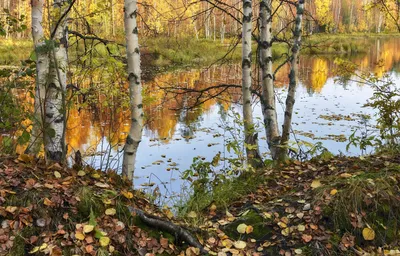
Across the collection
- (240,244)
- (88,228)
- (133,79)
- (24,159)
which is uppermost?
(133,79)

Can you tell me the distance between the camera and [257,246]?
297cm

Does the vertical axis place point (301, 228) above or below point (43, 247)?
below

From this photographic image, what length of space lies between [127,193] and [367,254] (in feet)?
6.35

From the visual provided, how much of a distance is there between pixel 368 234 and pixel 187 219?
1487 millimetres

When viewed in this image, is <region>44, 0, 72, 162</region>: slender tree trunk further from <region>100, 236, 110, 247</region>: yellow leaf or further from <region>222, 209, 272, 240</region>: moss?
<region>222, 209, 272, 240</region>: moss

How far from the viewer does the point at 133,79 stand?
14.4ft

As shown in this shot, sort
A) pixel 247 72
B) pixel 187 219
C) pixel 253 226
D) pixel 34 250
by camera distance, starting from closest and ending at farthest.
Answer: pixel 34 250
pixel 253 226
pixel 187 219
pixel 247 72

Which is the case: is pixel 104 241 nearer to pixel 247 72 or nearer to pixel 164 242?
pixel 164 242

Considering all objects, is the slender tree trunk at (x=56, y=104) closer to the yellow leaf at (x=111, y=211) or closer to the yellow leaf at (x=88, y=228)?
the yellow leaf at (x=111, y=211)

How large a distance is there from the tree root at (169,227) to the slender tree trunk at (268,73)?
10.2ft

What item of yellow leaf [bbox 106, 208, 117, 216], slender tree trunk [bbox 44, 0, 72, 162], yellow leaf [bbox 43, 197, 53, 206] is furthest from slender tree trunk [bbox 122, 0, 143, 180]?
yellow leaf [bbox 43, 197, 53, 206]

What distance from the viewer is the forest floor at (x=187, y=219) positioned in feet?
8.46

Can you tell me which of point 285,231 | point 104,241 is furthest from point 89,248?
point 285,231

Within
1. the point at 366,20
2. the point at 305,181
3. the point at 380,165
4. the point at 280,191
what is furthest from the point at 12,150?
the point at 366,20
